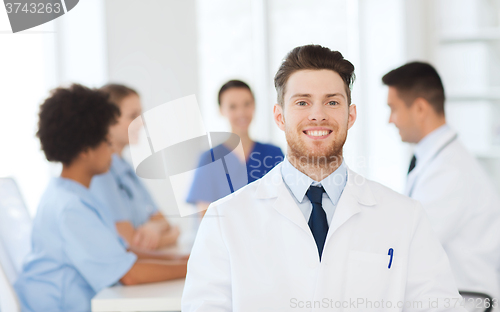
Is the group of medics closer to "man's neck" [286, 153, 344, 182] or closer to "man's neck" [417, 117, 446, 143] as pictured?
"man's neck" [286, 153, 344, 182]

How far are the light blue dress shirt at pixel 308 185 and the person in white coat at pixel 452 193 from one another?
0.69 metres

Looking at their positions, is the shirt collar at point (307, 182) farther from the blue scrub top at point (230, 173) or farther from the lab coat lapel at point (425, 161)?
the lab coat lapel at point (425, 161)

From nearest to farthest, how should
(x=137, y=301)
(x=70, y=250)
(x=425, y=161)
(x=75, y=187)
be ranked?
(x=137, y=301) → (x=70, y=250) → (x=75, y=187) → (x=425, y=161)

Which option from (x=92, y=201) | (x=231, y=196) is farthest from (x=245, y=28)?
(x=231, y=196)

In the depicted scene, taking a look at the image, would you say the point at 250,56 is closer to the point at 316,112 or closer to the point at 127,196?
the point at 127,196

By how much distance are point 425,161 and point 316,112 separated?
2.94 ft

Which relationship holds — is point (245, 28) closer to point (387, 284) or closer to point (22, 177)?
point (22, 177)

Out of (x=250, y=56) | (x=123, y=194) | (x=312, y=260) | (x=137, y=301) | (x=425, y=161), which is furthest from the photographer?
(x=250, y=56)

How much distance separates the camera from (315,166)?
117cm

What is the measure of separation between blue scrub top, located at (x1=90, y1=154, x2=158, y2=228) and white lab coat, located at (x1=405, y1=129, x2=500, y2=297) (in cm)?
130

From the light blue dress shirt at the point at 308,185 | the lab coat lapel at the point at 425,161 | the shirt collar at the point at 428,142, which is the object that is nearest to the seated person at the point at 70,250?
the light blue dress shirt at the point at 308,185

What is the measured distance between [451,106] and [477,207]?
1.94 m

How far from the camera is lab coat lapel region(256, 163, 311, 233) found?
1122 millimetres

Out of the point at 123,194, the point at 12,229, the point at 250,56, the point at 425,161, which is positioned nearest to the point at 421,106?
the point at 425,161
